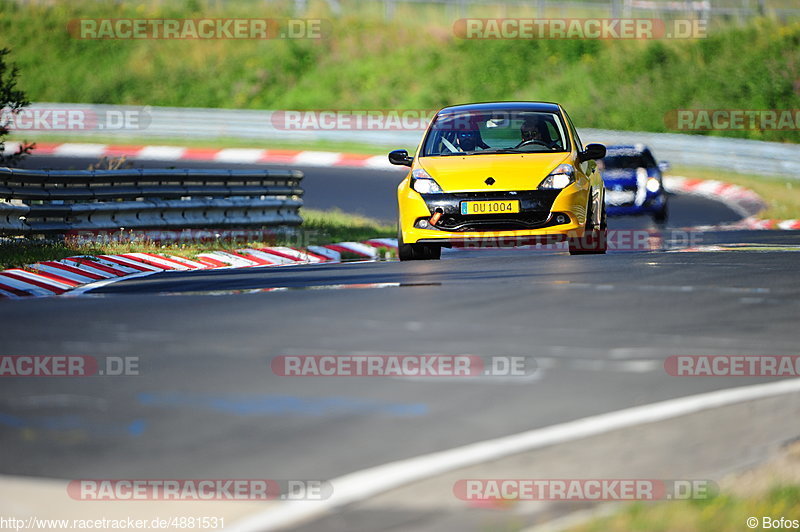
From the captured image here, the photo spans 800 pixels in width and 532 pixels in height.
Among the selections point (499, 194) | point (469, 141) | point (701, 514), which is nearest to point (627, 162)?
point (469, 141)

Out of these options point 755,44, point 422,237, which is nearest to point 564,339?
point 422,237

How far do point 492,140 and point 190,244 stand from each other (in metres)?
3.99

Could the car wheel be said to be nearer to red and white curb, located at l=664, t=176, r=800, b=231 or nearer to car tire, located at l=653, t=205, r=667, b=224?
red and white curb, located at l=664, t=176, r=800, b=231

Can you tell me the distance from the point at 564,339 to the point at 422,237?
21.2ft

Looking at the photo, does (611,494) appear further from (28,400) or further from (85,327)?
(85,327)

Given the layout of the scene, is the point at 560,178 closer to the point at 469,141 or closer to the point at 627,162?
the point at 469,141

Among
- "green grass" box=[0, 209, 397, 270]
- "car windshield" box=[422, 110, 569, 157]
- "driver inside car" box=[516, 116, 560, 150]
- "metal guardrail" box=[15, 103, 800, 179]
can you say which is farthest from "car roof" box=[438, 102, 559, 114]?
"metal guardrail" box=[15, 103, 800, 179]

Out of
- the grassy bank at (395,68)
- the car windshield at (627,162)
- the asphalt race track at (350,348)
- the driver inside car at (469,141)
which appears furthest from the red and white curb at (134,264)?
the grassy bank at (395,68)

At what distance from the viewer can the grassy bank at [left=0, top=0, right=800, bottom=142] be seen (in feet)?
145

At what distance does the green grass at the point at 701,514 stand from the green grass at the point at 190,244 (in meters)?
10.5

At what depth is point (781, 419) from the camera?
22.3ft

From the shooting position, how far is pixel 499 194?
15148mm

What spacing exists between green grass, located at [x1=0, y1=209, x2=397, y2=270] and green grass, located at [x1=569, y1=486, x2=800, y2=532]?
34.4 ft

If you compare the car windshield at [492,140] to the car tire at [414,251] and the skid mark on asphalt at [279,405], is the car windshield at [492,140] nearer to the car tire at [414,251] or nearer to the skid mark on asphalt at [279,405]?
the car tire at [414,251]
